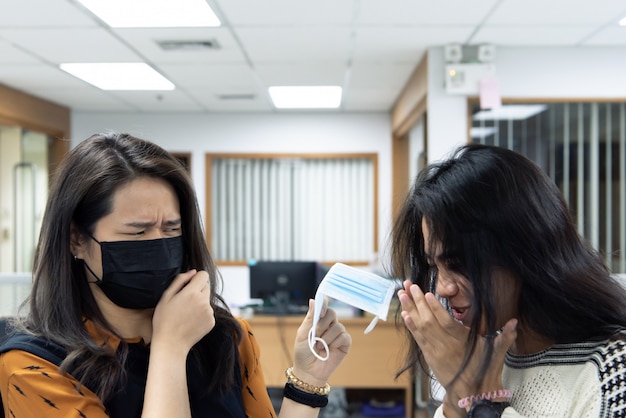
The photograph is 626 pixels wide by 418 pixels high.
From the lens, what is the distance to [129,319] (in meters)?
1.24

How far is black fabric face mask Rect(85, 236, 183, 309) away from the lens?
1184mm

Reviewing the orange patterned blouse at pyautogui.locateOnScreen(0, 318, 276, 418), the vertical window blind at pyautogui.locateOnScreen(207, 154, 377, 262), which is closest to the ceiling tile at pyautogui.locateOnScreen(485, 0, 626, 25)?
the orange patterned blouse at pyautogui.locateOnScreen(0, 318, 276, 418)

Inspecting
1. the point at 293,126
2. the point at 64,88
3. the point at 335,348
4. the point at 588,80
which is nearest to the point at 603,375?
the point at 335,348

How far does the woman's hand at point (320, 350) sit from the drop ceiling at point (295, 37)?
2.11m

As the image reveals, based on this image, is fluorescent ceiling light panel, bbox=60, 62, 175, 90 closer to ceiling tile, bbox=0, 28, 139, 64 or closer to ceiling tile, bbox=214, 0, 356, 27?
ceiling tile, bbox=0, 28, 139, 64

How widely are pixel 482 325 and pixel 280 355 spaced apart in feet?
10.6

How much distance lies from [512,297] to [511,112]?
3388 millimetres

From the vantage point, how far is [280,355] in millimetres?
4090

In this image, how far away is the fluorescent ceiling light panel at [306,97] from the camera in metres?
5.18

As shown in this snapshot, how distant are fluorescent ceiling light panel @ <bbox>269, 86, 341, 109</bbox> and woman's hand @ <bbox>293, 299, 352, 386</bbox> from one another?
4015 millimetres

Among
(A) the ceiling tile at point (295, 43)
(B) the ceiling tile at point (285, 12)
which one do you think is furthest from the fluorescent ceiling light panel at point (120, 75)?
(B) the ceiling tile at point (285, 12)

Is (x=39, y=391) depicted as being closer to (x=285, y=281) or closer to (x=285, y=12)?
(x=285, y=12)

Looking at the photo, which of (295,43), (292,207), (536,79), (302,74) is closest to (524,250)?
(295,43)

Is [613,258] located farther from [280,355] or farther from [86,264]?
[86,264]
